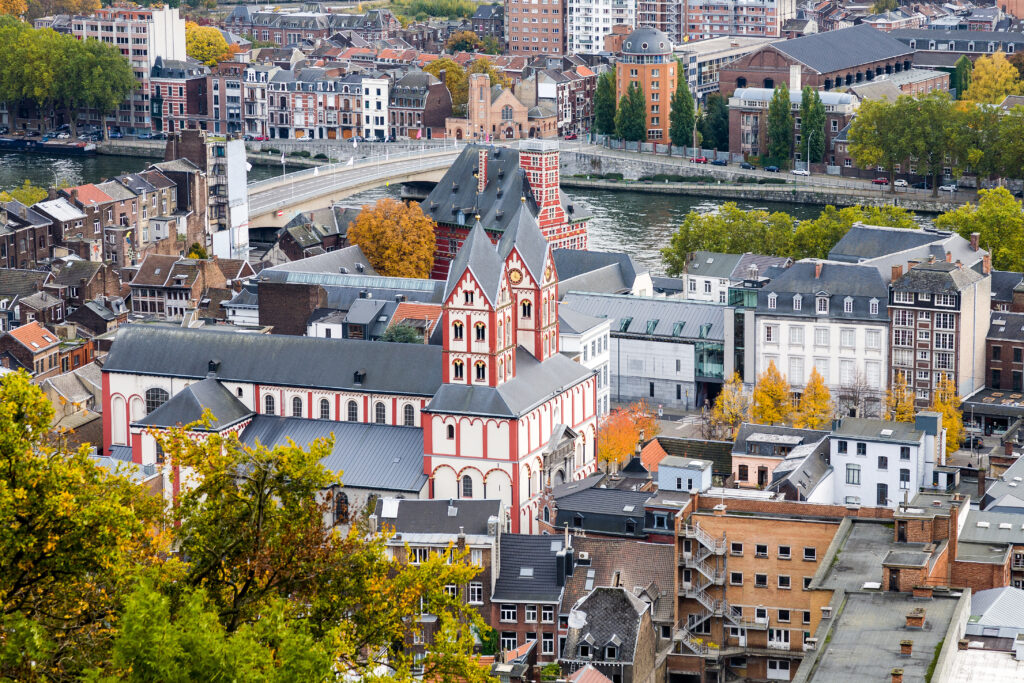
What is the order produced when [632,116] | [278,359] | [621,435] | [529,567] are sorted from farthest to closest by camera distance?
[632,116]
[621,435]
[278,359]
[529,567]

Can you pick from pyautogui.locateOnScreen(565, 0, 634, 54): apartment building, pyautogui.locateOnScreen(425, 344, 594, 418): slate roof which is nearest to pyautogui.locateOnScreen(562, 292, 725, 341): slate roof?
pyautogui.locateOnScreen(425, 344, 594, 418): slate roof

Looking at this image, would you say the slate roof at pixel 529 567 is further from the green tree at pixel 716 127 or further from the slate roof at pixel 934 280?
the green tree at pixel 716 127

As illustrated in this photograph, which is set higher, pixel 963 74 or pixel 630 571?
pixel 963 74

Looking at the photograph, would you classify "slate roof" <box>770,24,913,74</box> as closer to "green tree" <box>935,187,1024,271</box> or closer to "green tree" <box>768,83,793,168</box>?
"green tree" <box>768,83,793,168</box>

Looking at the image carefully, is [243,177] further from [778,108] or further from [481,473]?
[481,473]

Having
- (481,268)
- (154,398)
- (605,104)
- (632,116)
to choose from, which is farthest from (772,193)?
(481,268)

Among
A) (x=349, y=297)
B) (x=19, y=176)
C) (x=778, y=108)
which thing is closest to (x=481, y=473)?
(x=349, y=297)

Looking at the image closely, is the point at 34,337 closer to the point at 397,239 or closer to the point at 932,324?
the point at 397,239
